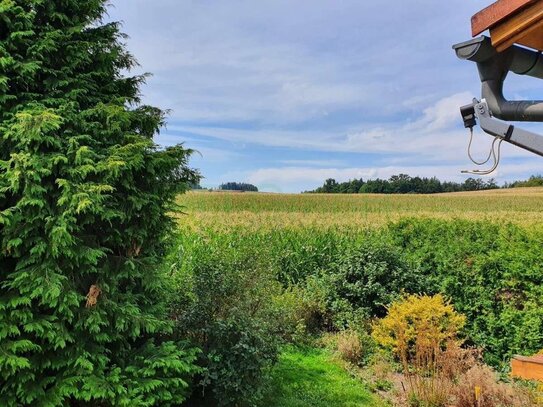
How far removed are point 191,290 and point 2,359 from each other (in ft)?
6.34

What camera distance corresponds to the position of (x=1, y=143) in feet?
8.70

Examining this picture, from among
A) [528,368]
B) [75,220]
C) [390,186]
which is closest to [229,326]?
[75,220]

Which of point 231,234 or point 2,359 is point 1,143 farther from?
point 231,234

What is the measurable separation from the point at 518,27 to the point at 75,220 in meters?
2.69

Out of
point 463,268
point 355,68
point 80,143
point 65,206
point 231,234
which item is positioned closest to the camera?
point 65,206

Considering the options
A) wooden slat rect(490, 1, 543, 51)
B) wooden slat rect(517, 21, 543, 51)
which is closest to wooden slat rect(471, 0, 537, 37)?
wooden slat rect(490, 1, 543, 51)

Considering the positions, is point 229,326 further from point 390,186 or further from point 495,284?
point 390,186

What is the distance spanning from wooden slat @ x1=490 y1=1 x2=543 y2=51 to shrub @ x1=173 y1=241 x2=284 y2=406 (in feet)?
9.48

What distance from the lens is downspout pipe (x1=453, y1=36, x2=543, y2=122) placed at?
2.00m

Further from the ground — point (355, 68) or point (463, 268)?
point (355, 68)

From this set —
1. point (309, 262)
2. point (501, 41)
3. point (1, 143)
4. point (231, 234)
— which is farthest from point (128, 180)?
point (231, 234)

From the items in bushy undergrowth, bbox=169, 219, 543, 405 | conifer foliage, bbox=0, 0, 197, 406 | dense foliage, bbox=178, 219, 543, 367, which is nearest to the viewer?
conifer foliage, bbox=0, 0, 197, 406

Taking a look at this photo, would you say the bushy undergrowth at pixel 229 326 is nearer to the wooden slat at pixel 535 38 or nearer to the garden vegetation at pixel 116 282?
the garden vegetation at pixel 116 282

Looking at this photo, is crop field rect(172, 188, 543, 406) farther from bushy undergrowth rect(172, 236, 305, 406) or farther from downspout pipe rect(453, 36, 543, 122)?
downspout pipe rect(453, 36, 543, 122)
